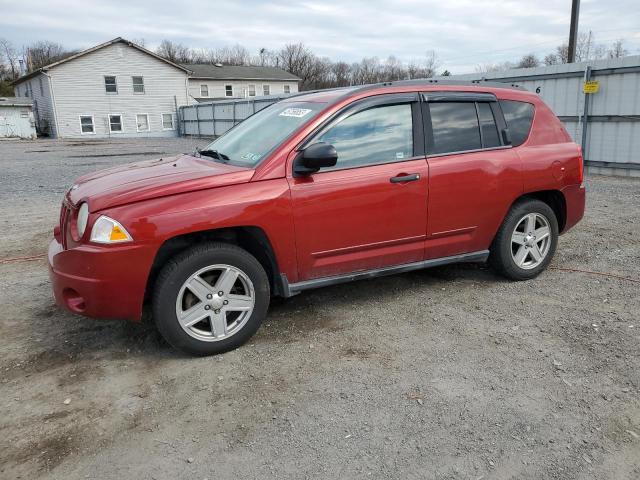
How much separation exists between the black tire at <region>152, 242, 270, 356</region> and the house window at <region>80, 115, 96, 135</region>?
41.3 m

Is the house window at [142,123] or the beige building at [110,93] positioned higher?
the beige building at [110,93]

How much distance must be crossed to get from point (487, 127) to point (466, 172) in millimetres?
565

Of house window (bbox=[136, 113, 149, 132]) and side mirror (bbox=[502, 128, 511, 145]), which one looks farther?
house window (bbox=[136, 113, 149, 132])

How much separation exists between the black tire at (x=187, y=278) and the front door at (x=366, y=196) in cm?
38

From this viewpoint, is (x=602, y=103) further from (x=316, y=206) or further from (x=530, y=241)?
(x=316, y=206)

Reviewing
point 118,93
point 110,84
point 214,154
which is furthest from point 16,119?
point 214,154

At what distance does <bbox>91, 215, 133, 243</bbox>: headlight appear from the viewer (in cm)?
336

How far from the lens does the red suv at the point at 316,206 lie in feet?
11.4

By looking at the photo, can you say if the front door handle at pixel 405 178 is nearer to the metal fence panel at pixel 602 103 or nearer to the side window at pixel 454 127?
the side window at pixel 454 127

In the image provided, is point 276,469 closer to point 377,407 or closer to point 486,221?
point 377,407

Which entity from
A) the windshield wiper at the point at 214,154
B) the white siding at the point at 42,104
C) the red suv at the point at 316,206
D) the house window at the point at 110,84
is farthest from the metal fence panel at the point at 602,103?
the white siding at the point at 42,104

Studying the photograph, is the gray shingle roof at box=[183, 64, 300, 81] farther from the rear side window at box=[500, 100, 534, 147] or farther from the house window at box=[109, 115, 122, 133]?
the rear side window at box=[500, 100, 534, 147]

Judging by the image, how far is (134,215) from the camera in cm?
339

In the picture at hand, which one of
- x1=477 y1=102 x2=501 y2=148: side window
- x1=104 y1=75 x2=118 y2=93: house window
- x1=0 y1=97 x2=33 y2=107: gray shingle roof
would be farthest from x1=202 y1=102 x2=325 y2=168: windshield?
x1=0 y1=97 x2=33 y2=107: gray shingle roof
